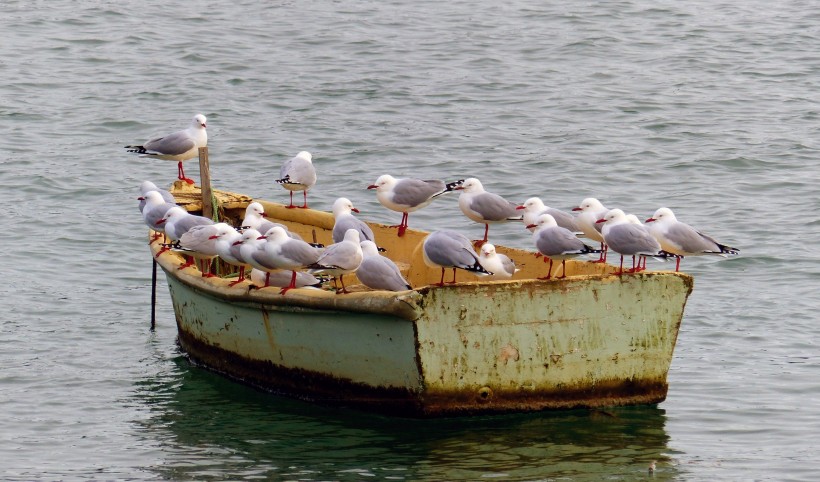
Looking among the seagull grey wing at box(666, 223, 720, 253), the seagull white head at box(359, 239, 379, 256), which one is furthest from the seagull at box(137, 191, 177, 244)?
the seagull grey wing at box(666, 223, 720, 253)

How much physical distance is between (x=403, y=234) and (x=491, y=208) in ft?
4.54

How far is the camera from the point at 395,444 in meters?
10.8

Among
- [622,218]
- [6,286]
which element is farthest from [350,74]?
[622,218]

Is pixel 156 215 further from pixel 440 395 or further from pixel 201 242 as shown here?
pixel 440 395

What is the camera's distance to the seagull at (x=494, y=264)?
11.5 metres

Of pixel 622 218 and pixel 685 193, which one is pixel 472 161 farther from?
pixel 622 218

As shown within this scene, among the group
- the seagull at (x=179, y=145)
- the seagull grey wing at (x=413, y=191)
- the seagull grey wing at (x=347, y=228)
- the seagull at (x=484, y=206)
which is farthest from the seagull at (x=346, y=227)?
the seagull at (x=179, y=145)

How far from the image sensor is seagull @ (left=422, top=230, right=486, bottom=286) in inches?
421

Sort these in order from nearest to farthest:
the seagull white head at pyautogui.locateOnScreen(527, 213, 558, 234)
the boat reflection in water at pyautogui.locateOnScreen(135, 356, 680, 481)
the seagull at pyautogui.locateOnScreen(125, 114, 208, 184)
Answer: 1. the boat reflection in water at pyautogui.locateOnScreen(135, 356, 680, 481)
2. the seagull white head at pyautogui.locateOnScreen(527, 213, 558, 234)
3. the seagull at pyautogui.locateOnScreen(125, 114, 208, 184)

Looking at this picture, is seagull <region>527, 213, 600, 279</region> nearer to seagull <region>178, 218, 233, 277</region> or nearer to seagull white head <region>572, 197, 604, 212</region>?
seagull white head <region>572, 197, 604, 212</region>

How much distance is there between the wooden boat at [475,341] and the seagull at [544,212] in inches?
17.3

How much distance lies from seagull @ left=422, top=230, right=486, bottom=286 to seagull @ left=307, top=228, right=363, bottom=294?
558mm

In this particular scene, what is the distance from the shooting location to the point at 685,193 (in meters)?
20.0

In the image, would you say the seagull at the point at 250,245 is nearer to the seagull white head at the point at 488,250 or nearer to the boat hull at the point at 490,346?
the boat hull at the point at 490,346
